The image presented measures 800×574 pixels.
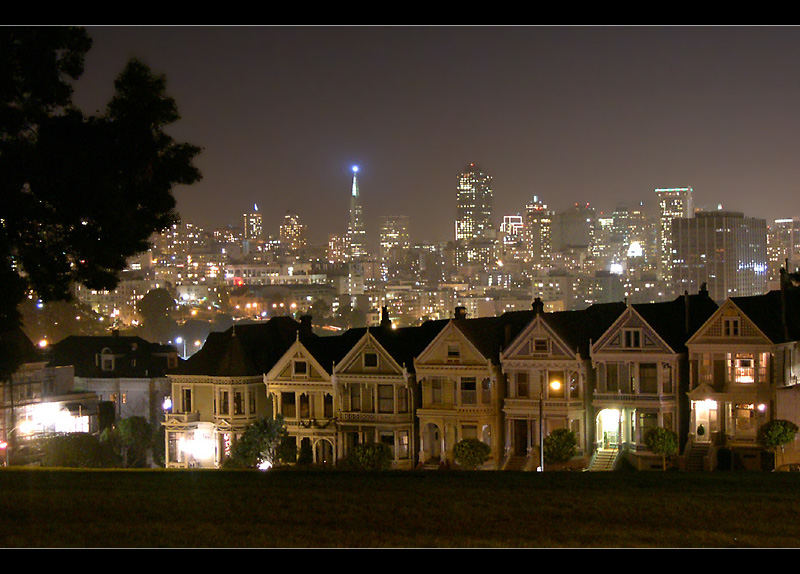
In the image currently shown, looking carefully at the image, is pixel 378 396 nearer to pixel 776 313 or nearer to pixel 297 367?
pixel 297 367

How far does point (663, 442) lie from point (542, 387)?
427cm

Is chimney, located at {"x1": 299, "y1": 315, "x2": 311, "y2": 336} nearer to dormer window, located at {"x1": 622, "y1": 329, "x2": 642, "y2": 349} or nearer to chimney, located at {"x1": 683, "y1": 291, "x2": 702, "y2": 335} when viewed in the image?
dormer window, located at {"x1": 622, "y1": 329, "x2": 642, "y2": 349}

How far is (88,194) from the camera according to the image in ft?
70.7

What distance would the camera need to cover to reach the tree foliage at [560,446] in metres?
34.0

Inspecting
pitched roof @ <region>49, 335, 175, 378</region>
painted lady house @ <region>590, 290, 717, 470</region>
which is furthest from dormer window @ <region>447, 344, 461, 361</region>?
pitched roof @ <region>49, 335, 175, 378</region>

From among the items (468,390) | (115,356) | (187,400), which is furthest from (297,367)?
(115,356)

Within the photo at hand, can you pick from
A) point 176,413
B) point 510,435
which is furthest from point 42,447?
point 510,435

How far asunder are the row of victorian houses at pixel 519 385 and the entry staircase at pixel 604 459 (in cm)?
8

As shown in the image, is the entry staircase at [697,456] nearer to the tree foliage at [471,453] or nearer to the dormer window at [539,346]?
the dormer window at [539,346]

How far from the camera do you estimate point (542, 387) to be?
35750 mm

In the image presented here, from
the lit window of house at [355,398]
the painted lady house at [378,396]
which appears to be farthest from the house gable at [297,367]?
the lit window of house at [355,398]

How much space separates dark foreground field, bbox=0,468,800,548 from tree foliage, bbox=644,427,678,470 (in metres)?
10.4

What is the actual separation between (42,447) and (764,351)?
26371 mm

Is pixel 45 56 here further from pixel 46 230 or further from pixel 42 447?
pixel 42 447
